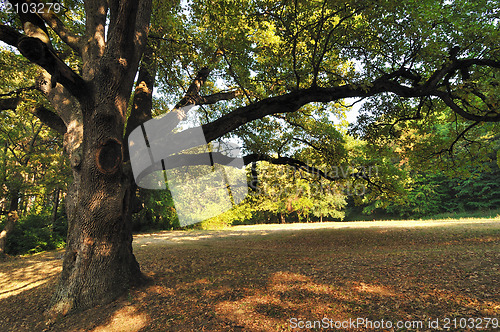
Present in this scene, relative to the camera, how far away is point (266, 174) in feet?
42.2

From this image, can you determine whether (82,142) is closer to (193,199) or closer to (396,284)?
(396,284)

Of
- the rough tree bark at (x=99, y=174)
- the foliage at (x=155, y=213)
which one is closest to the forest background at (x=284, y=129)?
the rough tree bark at (x=99, y=174)

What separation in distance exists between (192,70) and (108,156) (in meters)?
4.81

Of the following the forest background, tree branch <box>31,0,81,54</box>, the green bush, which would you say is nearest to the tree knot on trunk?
the forest background

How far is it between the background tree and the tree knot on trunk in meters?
0.02

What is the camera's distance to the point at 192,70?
313 inches

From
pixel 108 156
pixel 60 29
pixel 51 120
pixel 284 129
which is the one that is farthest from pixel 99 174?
pixel 284 129

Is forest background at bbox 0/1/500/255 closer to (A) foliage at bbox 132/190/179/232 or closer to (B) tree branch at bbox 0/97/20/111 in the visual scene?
(B) tree branch at bbox 0/97/20/111

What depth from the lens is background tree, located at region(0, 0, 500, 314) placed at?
4.10 metres

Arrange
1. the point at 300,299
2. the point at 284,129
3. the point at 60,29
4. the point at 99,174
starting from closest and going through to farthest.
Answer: the point at 300,299 → the point at 99,174 → the point at 60,29 → the point at 284,129

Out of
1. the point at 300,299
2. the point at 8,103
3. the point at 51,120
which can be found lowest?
the point at 300,299

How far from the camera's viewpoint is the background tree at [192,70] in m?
4.10

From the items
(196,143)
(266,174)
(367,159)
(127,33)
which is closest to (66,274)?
(196,143)

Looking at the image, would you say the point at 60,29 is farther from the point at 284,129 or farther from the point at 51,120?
the point at 284,129
